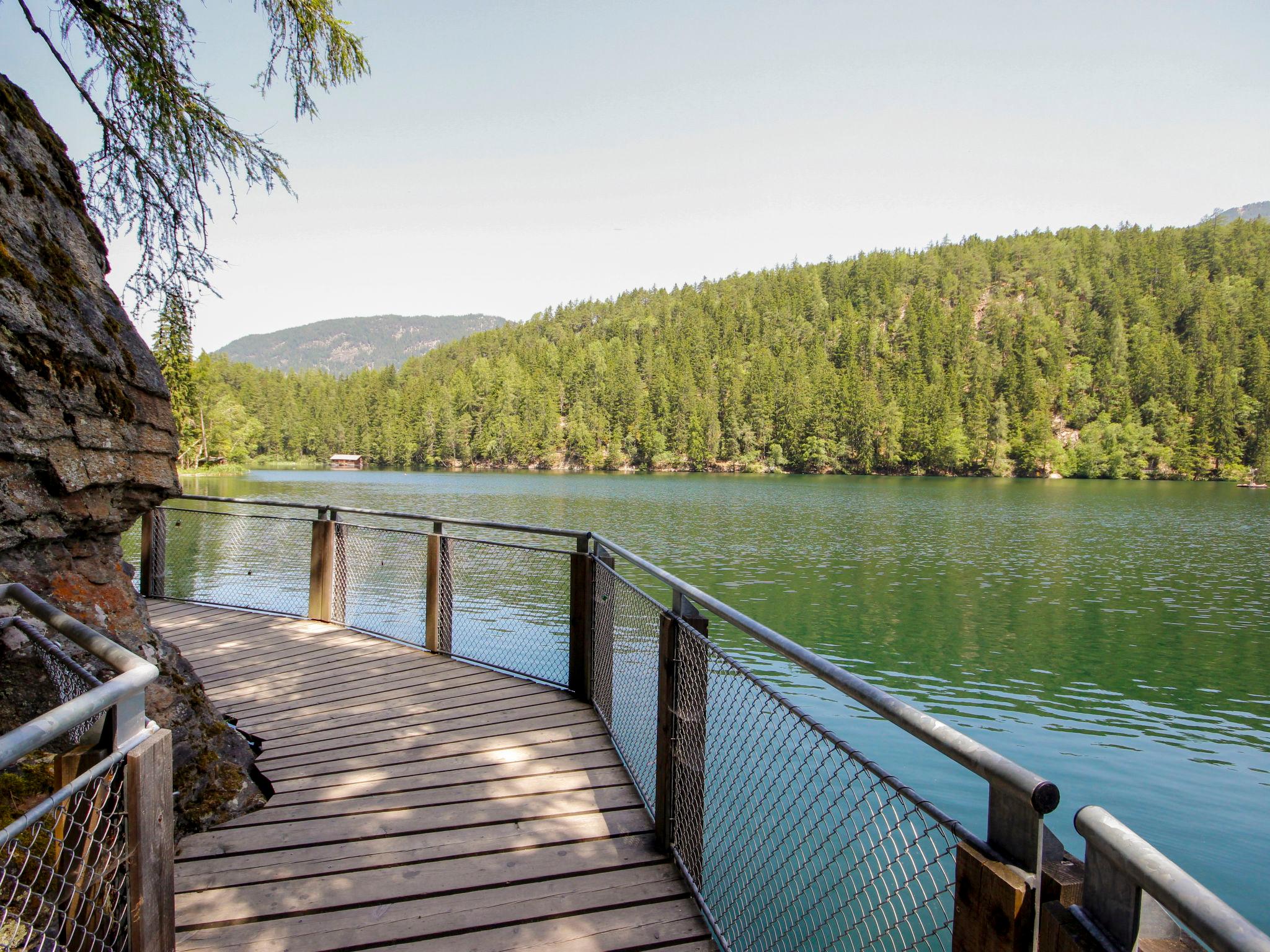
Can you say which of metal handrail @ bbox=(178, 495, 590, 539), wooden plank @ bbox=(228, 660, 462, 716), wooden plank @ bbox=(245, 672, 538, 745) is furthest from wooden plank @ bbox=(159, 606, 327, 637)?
wooden plank @ bbox=(245, 672, 538, 745)

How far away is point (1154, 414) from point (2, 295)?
358 ft

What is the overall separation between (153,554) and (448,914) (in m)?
6.91

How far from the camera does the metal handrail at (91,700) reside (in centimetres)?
123

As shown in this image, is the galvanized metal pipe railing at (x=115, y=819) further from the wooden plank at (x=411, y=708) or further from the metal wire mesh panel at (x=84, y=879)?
the wooden plank at (x=411, y=708)

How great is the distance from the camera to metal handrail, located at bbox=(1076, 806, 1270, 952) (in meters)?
0.74

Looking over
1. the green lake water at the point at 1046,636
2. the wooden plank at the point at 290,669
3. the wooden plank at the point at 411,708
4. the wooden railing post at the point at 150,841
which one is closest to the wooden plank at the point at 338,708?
the wooden plank at the point at 411,708

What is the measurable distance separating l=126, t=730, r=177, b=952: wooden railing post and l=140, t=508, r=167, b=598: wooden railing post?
6.89 metres

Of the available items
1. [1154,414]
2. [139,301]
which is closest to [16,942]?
[139,301]

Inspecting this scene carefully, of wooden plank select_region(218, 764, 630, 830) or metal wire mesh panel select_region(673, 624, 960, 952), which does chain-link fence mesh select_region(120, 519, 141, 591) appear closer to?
wooden plank select_region(218, 764, 630, 830)

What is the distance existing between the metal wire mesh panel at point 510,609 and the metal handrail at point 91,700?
3586mm

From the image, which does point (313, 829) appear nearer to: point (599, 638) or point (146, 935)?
point (146, 935)

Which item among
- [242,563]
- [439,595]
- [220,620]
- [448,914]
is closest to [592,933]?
[448,914]

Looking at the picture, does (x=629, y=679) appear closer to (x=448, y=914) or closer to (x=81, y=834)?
(x=448, y=914)

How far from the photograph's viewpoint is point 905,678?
10.4 m
